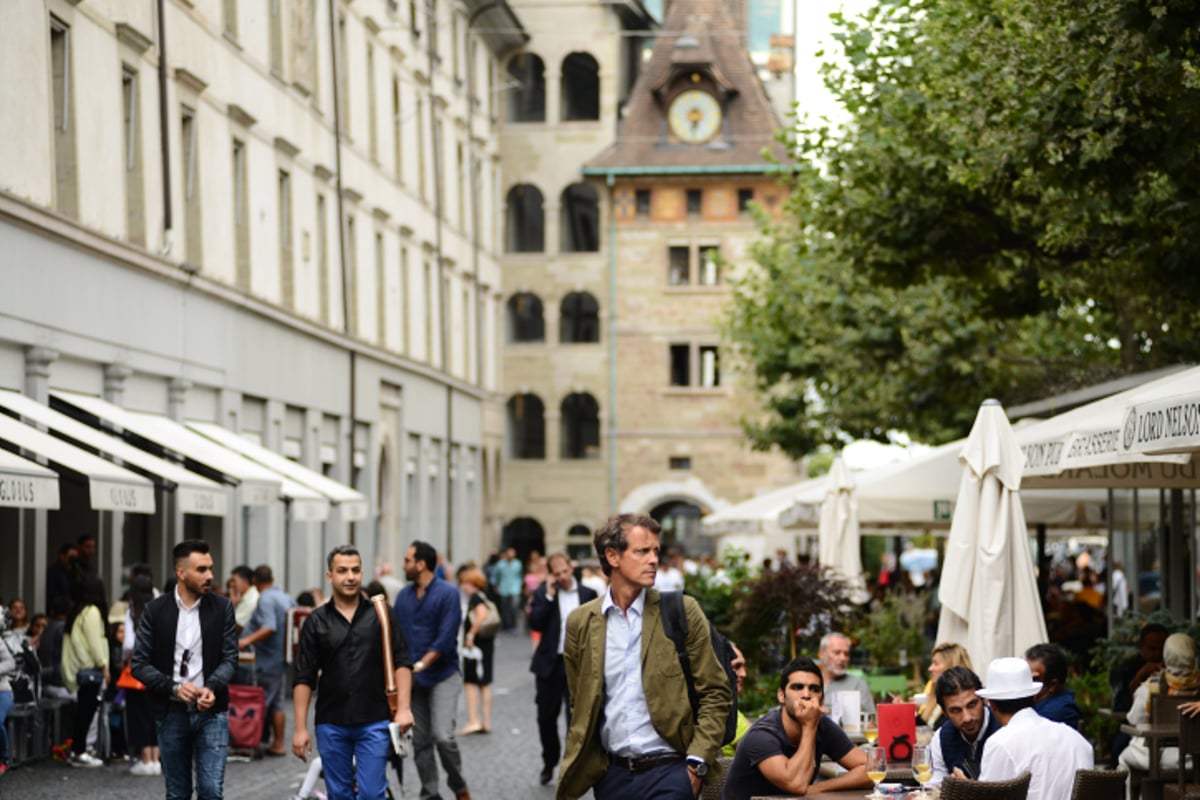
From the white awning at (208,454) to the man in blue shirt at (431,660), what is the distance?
9.41 meters

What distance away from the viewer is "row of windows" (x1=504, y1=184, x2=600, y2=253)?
64125 mm

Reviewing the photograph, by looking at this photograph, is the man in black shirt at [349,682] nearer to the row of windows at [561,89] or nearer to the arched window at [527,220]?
the arched window at [527,220]

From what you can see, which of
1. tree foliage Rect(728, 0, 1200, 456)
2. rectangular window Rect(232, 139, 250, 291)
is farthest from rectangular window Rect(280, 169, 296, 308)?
tree foliage Rect(728, 0, 1200, 456)

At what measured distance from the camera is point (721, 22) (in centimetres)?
6775

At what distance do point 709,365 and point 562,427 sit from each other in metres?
4.61

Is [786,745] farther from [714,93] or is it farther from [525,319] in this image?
[714,93]

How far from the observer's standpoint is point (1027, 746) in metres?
9.10

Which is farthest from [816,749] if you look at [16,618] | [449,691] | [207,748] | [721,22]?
[721,22]

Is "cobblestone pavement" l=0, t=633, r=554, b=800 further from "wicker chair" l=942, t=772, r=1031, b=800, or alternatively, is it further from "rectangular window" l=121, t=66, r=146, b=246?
"wicker chair" l=942, t=772, r=1031, b=800

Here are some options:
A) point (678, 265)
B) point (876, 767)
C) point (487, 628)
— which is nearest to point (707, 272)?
point (678, 265)

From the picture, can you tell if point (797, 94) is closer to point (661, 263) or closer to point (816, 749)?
point (661, 263)

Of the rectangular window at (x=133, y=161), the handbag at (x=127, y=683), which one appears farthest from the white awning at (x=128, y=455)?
the rectangular window at (x=133, y=161)

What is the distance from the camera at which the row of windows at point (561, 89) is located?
211 feet

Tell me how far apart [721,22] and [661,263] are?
878 cm
